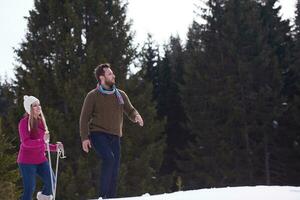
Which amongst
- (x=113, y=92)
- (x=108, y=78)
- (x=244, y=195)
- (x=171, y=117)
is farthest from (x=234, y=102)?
(x=244, y=195)

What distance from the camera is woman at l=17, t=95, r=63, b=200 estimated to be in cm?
672

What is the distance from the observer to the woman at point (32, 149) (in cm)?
672

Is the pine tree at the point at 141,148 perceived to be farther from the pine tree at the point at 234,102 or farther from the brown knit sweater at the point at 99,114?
the brown knit sweater at the point at 99,114

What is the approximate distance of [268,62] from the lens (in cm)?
3003

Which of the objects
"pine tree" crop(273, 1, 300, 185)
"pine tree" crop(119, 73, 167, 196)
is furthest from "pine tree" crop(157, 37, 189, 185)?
"pine tree" crop(119, 73, 167, 196)

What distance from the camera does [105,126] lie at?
22.5ft

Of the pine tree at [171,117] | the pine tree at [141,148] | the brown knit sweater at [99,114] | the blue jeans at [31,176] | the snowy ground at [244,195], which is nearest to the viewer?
the snowy ground at [244,195]

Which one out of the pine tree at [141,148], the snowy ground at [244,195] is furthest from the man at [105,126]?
the pine tree at [141,148]

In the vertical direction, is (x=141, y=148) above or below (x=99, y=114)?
below

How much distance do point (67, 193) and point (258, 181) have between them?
14.2 m

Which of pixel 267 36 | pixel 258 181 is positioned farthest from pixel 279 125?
pixel 267 36

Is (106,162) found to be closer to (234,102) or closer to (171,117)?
(234,102)

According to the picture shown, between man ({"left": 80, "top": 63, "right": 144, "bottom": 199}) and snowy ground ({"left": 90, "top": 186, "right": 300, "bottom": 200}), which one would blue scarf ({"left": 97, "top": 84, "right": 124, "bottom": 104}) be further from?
snowy ground ({"left": 90, "top": 186, "right": 300, "bottom": 200})

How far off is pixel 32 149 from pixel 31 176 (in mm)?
347
